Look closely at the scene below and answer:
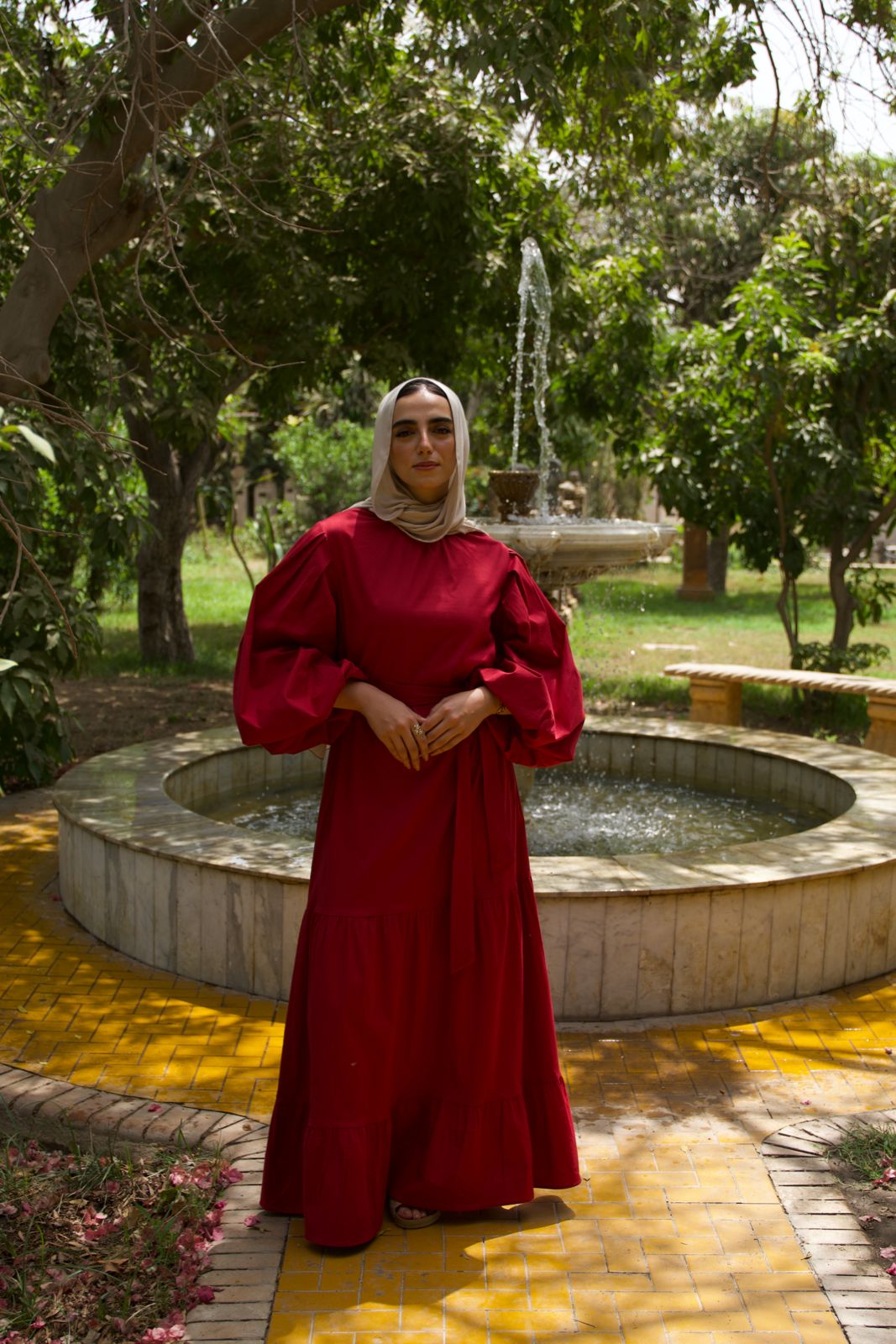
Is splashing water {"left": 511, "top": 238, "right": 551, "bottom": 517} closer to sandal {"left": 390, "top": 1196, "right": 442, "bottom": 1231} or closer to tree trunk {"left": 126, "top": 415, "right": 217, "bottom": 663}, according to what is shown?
tree trunk {"left": 126, "top": 415, "right": 217, "bottom": 663}

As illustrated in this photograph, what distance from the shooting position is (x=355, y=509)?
2844 millimetres

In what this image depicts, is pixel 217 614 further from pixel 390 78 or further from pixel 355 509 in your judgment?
pixel 355 509

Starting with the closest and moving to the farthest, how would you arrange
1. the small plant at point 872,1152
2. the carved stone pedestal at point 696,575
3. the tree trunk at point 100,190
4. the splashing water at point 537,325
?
the small plant at point 872,1152 → the tree trunk at point 100,190 → the splashing water at point 537,325 → the carved stone pedestal at point 696,575

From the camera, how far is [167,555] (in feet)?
36.9

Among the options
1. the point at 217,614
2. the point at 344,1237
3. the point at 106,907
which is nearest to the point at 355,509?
the point at 344,1237

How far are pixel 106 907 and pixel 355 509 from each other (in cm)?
234

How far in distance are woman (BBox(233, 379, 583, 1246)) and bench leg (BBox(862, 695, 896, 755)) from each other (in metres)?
5.03

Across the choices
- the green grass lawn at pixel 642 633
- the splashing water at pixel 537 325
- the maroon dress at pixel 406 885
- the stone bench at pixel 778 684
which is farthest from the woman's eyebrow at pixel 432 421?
the stone bench at pixel 778 684

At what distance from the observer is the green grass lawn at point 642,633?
34.5 feet

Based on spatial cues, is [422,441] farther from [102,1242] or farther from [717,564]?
[717,564]

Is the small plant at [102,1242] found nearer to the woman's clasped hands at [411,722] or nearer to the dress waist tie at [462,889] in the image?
the dress waist tie at [462,889]

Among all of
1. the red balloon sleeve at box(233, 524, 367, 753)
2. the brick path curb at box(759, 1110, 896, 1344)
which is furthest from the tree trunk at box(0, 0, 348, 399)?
the brick path curb at box(759, 1110, 896, 1344)

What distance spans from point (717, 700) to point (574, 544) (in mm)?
3089

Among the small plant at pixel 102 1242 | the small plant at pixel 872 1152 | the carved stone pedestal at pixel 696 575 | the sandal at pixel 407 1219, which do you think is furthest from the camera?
the carved stone pedestal at pixel 696 575
